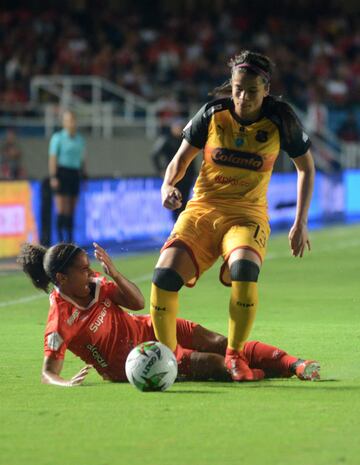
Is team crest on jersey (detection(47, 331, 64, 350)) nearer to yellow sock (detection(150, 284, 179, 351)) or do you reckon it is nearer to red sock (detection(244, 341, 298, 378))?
yellow sock (detection(150, 284, 179, 351))

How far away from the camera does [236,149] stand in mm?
7922

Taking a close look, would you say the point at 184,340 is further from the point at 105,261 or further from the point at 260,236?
the point at 105,261

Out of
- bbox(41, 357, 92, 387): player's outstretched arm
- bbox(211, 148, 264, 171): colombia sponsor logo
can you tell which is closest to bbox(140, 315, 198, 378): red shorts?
bbox(41, 357, 92, 387): player's outstretched arm

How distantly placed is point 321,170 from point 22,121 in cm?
692

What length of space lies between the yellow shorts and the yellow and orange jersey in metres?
0.08

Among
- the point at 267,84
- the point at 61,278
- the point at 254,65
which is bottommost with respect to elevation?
the point at 61,278

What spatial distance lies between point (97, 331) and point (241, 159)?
1405 millimetres

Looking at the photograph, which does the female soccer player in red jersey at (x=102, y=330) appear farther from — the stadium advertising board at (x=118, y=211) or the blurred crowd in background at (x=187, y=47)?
the blurred crowd in background at (x=187, y=47)

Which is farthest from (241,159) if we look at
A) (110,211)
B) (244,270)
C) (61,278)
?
(110,211)

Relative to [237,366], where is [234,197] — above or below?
above

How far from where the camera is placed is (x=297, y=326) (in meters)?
10.7

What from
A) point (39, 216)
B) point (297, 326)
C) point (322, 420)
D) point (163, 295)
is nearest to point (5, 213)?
point (39, 216)

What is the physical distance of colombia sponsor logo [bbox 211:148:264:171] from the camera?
791 cm

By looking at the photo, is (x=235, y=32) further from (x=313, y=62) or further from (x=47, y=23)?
(x=47, y=23)
